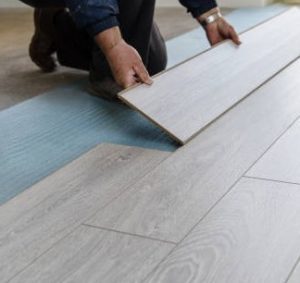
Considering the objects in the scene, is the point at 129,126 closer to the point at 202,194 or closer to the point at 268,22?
the point at 202,194

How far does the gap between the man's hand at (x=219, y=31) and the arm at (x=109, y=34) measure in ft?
1.64

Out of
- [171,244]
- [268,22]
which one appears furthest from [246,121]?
[268,22]

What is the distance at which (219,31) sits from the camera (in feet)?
6.26

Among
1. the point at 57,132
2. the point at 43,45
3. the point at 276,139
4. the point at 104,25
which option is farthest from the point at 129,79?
the point at 43,45

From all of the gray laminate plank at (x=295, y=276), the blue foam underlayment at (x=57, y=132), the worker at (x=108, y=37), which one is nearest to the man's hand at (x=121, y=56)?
the worker at (x=108, y=37)

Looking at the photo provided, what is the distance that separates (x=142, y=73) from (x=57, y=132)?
0.31 meters

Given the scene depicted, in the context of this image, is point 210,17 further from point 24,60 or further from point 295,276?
point 295,276

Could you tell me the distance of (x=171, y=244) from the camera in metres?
0.98

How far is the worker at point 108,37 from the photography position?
143 cm

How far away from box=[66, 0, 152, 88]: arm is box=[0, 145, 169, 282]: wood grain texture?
194mm

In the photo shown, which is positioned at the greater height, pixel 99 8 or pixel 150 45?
pixel 99 8

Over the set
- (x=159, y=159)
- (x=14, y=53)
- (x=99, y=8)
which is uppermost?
(x=99, y=8)

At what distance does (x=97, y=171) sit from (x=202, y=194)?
279 millimetres

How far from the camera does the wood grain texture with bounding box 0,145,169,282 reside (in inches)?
40.1
